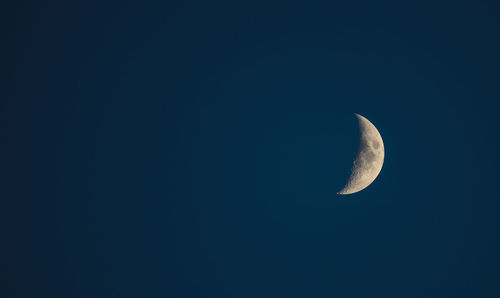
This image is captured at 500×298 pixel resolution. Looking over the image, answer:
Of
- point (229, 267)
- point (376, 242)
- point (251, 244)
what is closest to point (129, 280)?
point (229, 267)

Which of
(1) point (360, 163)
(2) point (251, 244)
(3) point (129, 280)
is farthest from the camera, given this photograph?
(2) point (251, 244)

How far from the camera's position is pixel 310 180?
13938 mm

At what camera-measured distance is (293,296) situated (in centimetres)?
1552

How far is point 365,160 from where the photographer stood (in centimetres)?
1314

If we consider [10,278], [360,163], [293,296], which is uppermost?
[360,163]

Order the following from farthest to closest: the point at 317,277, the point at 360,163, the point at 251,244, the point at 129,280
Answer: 1. the point at 251,244
2. the point at 317,277
3. the point at 129,280
4. the point at 360,163

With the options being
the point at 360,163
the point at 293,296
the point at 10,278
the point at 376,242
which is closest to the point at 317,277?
the point at 293,296

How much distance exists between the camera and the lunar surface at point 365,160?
13125 millimetres

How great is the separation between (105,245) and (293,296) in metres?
8.92

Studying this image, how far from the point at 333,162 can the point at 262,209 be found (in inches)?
233

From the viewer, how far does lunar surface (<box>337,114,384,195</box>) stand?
13.1 meters

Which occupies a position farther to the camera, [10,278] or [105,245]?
[105,245]

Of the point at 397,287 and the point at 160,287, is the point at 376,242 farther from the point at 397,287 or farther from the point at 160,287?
the point at 160,287

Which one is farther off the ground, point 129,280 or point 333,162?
→ point 333,162
